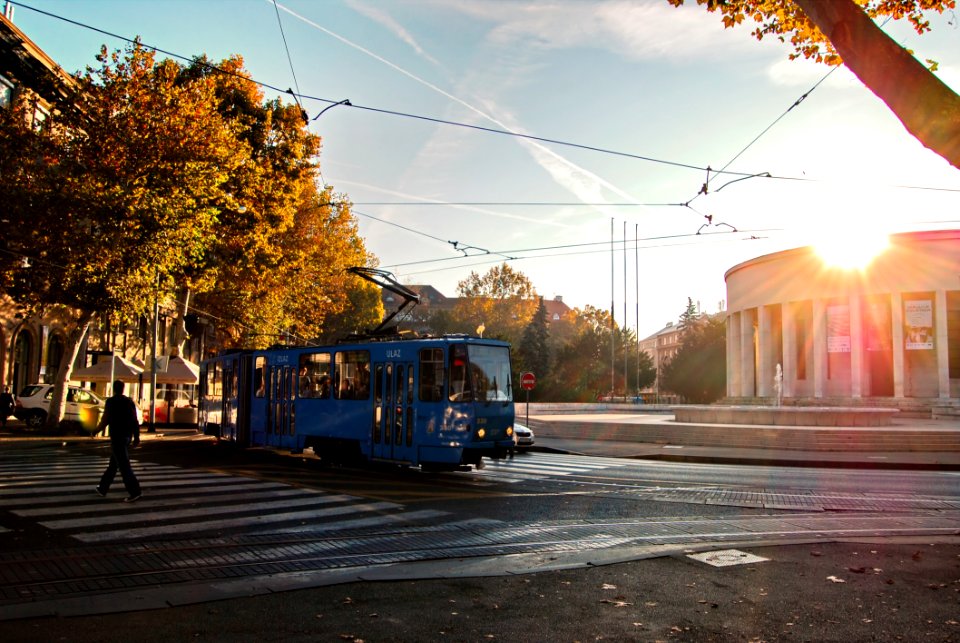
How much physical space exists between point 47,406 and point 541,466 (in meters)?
21.6

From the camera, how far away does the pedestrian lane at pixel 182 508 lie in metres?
9.31

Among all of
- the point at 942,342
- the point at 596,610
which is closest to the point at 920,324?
the point at 942,342

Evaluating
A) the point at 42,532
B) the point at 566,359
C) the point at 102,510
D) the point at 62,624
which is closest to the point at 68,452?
the point at 102,510

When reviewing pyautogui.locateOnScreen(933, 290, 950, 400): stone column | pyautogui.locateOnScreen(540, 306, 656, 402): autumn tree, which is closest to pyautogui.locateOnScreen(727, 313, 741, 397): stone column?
pyautogui.locateOnScreen(540, 306, 656, 402): autumn tree

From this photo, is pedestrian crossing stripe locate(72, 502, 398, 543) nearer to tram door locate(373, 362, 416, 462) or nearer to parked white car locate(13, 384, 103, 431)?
tram door locate(373, 362, 416, 462)

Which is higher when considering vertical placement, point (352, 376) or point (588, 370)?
point (588, 370)

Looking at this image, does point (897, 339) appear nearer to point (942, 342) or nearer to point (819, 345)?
point (942, 342)

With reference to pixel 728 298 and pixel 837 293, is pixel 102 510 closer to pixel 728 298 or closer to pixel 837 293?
pixel 837 293

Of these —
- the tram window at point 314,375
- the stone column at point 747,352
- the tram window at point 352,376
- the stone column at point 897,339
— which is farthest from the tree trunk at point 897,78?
the stone column at point 747,352

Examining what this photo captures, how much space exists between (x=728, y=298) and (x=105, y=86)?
5375 cm

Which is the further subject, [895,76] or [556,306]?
[556,306]

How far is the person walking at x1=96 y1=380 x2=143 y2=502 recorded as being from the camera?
11.3 m

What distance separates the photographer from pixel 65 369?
26922 mm

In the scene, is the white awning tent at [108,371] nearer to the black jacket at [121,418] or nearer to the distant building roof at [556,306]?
the black jacket at [121,418]
